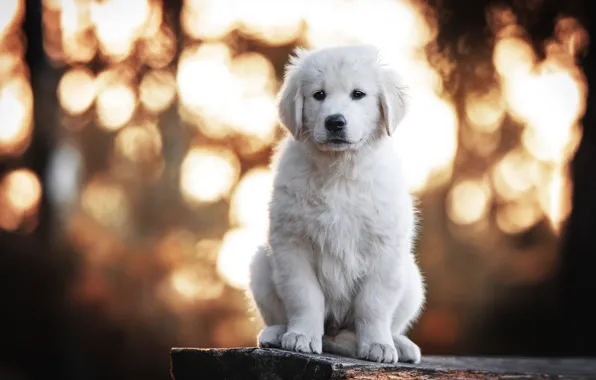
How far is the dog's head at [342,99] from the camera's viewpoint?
431cm

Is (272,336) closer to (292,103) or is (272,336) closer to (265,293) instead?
(265,293)

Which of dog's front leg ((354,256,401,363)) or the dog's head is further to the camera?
dog's front leg ((354,256,401,363))

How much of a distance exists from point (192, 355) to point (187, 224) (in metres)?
6.34

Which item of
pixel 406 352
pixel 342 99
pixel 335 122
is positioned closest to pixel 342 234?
pixel 335 122

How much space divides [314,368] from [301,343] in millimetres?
276

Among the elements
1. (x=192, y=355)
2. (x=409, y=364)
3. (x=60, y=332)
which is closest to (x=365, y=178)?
(x=409, y=364)

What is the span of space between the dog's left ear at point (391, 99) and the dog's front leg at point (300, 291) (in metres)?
0.85

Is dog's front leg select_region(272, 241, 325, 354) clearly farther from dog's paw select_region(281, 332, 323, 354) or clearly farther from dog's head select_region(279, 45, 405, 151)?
dog's head select_region(279, 45, 405, 151)

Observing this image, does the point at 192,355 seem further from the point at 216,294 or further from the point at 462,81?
the point at 462,81

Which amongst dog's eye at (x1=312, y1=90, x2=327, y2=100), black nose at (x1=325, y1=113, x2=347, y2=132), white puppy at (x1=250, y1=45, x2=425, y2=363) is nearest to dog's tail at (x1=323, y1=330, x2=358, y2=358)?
Answer: white puppy at (x1=250, y1=45, x2=425, y2=363)

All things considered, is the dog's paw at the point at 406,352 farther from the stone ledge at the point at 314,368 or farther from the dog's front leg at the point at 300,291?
the dog's front leg at the point at 300,291

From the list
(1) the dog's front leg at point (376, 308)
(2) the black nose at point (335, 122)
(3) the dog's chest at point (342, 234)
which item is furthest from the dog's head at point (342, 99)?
(1) the dog's front leg at point (376, 308)

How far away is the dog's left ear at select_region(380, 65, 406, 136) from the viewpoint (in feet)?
14.8

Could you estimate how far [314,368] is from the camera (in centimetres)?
404
